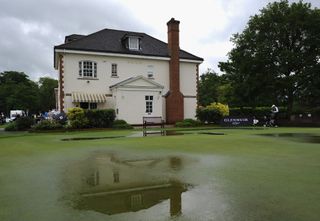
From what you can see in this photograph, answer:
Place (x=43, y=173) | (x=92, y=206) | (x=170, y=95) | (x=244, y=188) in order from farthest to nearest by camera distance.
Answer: (x=170, y=95)
(x=43, y=173)
(x=244, y=188)
(x=92, y=206)

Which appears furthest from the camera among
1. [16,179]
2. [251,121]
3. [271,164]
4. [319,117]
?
[319,117]

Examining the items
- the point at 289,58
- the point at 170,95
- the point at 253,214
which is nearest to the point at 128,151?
the point at 253,214

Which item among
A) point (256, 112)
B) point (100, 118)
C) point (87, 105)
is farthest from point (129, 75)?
point (256, 112)

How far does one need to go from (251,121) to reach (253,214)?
26.3 meters

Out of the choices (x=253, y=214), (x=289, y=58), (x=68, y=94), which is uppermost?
(x=289, y=58)

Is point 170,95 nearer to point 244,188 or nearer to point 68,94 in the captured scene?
point 68,94

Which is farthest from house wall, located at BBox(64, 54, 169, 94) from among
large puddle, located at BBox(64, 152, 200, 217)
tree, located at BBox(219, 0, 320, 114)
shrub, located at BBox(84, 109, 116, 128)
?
large puddle, located at BBox(64, 152, 200, 217)

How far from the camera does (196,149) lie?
488 inches

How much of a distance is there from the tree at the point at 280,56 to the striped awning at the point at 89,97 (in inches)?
568

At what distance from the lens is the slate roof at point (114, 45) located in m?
32.7

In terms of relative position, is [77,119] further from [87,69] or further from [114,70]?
[114,70]

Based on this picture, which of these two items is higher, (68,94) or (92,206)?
(68,94)

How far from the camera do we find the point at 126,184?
269 inches

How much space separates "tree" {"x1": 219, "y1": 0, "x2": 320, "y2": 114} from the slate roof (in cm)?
529
